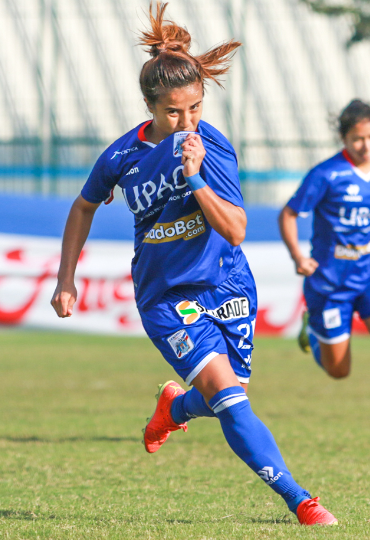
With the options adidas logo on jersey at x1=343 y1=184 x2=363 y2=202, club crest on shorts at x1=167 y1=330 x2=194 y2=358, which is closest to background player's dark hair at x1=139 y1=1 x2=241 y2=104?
club crest on shorts at x1=167 y1=330 x2=194 y2=358

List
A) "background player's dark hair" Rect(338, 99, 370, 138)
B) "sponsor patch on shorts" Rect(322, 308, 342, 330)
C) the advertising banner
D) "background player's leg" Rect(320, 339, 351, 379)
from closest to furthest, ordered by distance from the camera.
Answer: "background player's dark hair" Rect(338, 99, 370, 138) → "sponsor patch on shorts" Rect(322, 308, 342, 330) → "background player's leg" Rect(320, 339, 351, 379) → the advertising banner

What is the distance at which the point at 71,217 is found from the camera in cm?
376

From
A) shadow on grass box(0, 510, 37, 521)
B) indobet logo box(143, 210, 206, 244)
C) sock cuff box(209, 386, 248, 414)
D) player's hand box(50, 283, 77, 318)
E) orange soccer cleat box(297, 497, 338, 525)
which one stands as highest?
indobet logo box(143, 210, 206, 244)

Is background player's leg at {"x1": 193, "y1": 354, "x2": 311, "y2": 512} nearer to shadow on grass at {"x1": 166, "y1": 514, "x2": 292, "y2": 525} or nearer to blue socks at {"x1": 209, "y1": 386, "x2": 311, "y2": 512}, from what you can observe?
blue socks at {"x1": 209, "y1": 386, "x2": 311, "y2": 512}

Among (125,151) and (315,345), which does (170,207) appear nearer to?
(125,151)

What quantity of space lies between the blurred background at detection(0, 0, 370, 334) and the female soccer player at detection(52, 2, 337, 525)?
24.0 feet

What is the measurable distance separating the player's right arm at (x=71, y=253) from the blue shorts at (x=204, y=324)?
0.35 meters

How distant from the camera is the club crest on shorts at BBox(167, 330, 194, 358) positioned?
3430 mm

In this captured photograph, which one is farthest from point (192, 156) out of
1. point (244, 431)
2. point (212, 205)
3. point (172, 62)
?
point (244, 431)

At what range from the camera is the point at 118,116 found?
13.4 metres

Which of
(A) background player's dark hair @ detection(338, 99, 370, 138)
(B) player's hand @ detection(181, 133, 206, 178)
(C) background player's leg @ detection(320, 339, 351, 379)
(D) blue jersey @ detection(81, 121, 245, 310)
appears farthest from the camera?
(C) background player's leg @ detection(320, 339, 351, 379)

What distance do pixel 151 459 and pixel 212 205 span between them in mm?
2483

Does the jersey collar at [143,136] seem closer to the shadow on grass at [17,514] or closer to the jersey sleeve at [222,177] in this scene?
the jersey sleeve at [222,177]

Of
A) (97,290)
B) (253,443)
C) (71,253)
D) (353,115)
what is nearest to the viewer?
(253,443)
